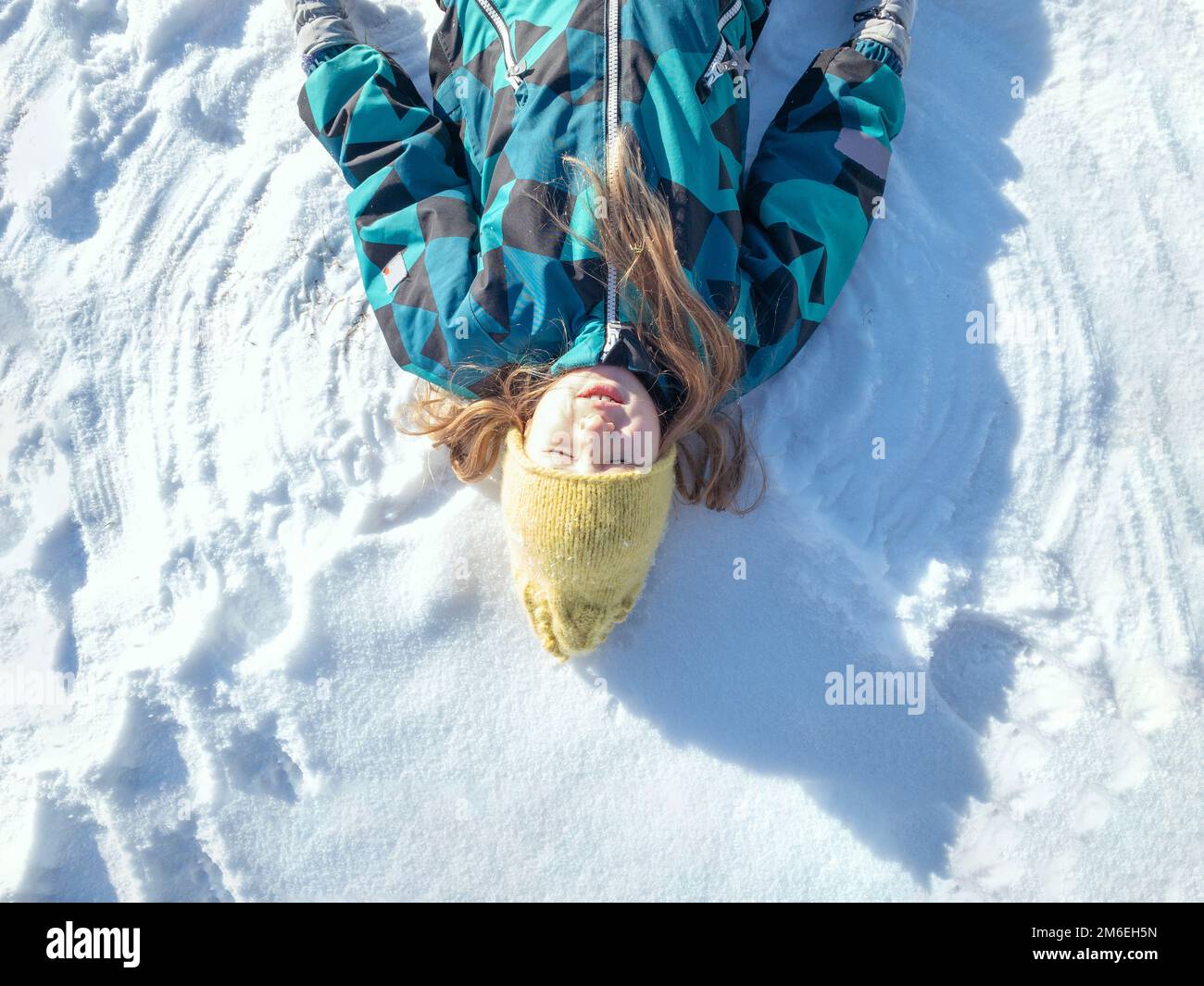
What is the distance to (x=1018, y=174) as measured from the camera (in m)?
2.41

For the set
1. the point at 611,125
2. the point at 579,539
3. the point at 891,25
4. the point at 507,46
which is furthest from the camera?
the point at 891,25

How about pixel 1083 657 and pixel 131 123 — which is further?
pixel 131 123

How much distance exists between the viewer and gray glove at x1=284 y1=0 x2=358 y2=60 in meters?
2.27

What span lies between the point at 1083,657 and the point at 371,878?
6.16ft

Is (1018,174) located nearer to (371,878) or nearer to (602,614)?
(602,614)

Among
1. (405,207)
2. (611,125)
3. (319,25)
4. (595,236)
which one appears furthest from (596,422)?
(319,25)

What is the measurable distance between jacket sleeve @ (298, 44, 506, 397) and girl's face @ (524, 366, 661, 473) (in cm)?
24

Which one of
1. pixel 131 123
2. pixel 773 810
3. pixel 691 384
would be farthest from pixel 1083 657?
pixel 131 123

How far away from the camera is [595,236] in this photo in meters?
1.92

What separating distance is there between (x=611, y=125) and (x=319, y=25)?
37.2 inches

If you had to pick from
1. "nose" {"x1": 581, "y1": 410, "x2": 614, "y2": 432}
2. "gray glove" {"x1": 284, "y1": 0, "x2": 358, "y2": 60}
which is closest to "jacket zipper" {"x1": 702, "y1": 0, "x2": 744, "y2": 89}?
"nose" {"x1": 581, "y1": 410, "x2": 614, "y2": 432}

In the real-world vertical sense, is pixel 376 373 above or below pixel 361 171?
below

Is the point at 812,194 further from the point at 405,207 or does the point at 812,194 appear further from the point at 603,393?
the point at 405,207

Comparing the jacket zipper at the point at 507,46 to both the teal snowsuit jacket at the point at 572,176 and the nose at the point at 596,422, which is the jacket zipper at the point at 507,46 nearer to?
the teal snowsuit jacket at the point at 572,176
